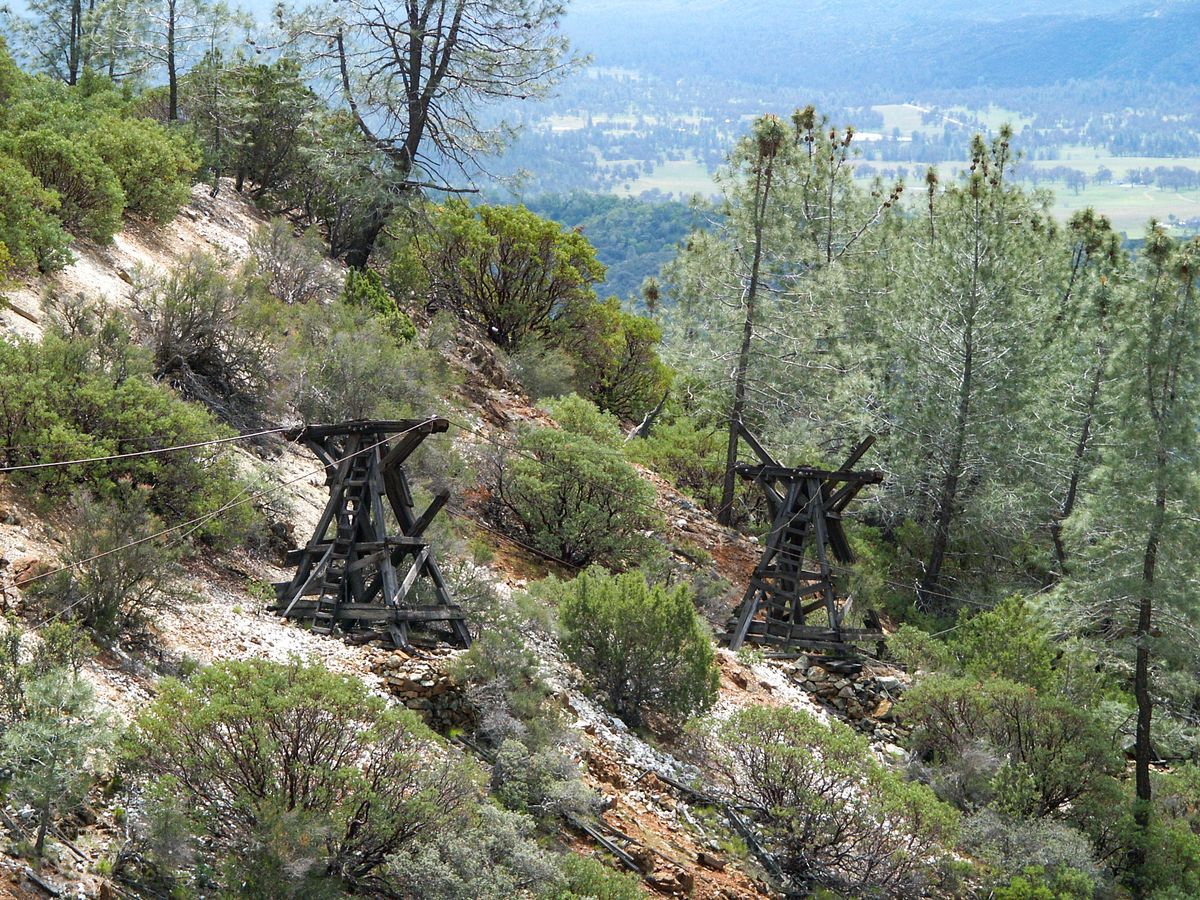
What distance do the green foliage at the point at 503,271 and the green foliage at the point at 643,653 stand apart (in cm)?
1426

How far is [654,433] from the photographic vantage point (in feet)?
90.9

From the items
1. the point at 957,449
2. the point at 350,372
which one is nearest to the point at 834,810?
the point at 350,372

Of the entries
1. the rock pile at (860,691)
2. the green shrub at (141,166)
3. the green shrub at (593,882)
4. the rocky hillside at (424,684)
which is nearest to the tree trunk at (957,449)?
the rock pile at (860,691)

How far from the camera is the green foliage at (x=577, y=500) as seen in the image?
18156mm

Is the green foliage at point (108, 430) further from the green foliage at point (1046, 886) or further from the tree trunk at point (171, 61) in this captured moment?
the tree trunk at point (171, 61)

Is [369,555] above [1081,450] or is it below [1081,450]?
above

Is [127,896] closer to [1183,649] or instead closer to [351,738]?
[351,738]

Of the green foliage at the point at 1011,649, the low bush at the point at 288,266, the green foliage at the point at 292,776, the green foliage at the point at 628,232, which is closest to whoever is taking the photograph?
the green foliage at the point at 292,776

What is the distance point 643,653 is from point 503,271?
15.1 metres

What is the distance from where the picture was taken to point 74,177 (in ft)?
62.4

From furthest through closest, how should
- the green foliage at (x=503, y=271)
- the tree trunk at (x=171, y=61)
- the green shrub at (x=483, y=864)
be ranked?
the tree trunk at (x=171, y=61) < the green foliage at (x=503, y=271) < the green shrub at (x=483, y=864)

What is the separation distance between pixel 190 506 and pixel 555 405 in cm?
833

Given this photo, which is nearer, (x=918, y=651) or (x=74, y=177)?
(x=918, y=651)

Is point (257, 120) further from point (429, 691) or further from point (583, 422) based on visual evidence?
point (429, 691)
